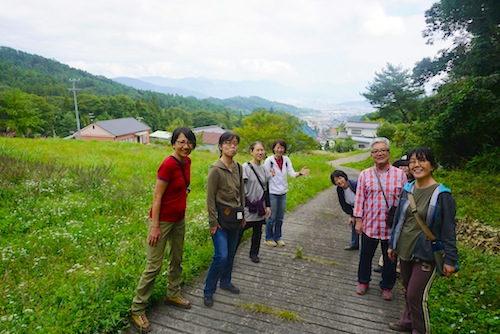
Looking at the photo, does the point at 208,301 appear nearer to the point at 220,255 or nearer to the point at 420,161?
the point at 220,255

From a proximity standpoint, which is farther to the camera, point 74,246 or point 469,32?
point 469,32

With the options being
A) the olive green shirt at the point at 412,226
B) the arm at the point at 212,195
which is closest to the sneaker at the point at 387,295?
the olive green shirt at the point at 412,226

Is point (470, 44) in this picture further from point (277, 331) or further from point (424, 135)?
point (277, 331)

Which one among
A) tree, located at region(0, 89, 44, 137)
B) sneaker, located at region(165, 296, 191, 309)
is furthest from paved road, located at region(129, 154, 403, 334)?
tree, located at region(0, 89, 44, 137)

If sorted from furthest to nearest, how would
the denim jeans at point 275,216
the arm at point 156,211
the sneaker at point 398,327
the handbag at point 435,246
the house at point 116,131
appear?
the house at point 116,131 < the denim jeans at point 275,216 < the sneaker at point 398,327 < the arm at point 156,211 < the handbag at point 435,246

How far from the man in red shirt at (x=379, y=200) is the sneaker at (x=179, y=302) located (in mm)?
2126

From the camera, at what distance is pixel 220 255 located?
324 cm

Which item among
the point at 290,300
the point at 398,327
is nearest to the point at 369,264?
the point at 398,327

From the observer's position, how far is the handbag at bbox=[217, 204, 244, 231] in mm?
3242

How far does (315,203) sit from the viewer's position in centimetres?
923

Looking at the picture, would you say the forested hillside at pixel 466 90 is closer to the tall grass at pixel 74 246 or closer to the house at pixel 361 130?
the tall grass at pixel 74 246

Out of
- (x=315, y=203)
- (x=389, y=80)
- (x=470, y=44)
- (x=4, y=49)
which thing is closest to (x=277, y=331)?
(x=315, y=203)

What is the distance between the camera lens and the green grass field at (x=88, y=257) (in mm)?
2927

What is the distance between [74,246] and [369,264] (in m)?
4.38
